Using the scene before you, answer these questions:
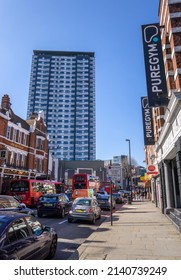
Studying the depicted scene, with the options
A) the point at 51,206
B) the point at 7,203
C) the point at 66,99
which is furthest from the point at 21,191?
the point at 66,99

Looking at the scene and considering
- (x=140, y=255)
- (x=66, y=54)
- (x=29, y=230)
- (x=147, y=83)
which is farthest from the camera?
(x=66, y=54)

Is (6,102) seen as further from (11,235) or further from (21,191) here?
(11,235)

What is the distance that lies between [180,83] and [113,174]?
6.08 metres

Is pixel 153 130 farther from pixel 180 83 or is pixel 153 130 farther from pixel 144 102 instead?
pixel 180 83

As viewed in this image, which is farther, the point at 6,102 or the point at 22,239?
the point at 6,102

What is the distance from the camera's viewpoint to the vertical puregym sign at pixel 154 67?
12.6m

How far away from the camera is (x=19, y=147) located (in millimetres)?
33344

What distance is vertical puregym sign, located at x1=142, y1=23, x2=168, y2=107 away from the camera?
1259 cm

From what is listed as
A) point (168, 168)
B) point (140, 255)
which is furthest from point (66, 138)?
point (140, 255)

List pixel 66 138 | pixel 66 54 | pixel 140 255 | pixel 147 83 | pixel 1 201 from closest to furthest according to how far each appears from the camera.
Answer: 1. pixel 140 255
2. pixel 1 201
3. pixel 147 83
4. pixel 66 138
5. pixel 66 54

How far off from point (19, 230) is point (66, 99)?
395 feet

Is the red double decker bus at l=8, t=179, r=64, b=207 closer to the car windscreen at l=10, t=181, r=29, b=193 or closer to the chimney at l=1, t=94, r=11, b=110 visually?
the car windscreen at l=10, t=181, r=29, b=193

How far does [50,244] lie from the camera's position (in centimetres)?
572

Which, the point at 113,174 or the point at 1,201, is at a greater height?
the point at 113,174
